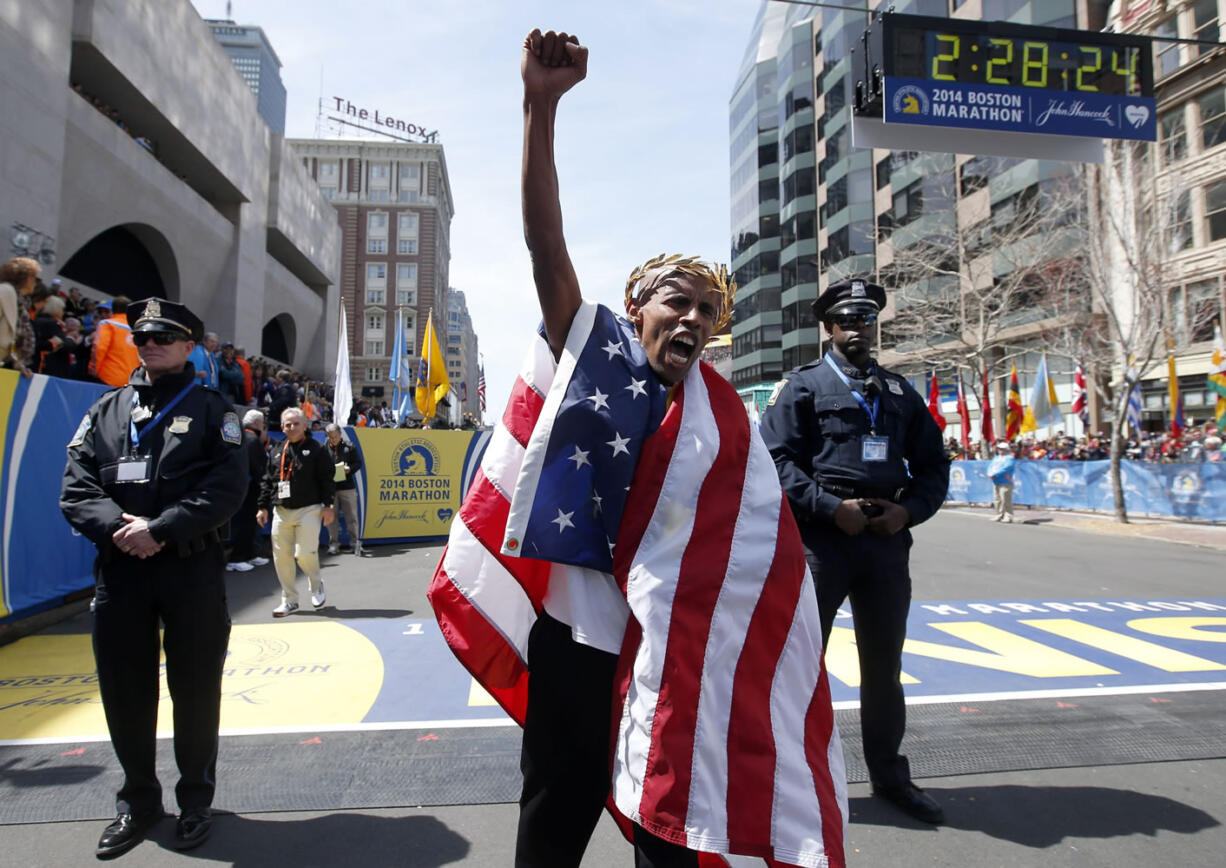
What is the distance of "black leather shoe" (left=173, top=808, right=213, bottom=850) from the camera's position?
264 centimetres

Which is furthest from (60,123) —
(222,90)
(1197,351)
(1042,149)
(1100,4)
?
(1100,4)

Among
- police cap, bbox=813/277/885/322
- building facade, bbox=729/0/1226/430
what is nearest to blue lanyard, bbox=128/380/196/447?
police cap, bbox=813/277/885/322

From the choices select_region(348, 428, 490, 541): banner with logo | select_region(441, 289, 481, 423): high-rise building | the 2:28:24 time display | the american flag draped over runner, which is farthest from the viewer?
select_region(441, 289, 481, 423): high-rise building

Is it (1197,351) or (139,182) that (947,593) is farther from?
(1197,351)

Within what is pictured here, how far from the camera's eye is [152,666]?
280 centimetres

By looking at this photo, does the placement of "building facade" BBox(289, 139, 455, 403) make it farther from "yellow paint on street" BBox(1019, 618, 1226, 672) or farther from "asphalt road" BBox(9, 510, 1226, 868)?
"asphalt road" BBox(9, 510, 1226, 868)

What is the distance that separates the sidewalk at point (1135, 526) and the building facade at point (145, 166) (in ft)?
72.4

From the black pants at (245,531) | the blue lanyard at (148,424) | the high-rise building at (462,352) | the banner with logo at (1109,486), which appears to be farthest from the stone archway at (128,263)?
the high-rise building at (462,352)

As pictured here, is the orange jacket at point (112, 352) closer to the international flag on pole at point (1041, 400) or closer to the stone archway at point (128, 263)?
the stone archway at point (128, 263)

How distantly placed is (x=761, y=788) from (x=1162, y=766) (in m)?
2.92

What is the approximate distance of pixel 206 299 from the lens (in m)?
25.0

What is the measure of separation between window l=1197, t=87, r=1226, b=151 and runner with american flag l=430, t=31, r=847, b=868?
31372 millimetres

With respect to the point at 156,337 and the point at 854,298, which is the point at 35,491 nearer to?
the point at 156,337

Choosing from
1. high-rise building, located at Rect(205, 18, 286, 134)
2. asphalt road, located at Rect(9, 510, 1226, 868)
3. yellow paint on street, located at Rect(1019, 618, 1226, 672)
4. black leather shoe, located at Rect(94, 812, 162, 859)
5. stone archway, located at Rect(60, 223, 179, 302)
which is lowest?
asphalt road, located at Rect(9, 510, 1226, 868)
